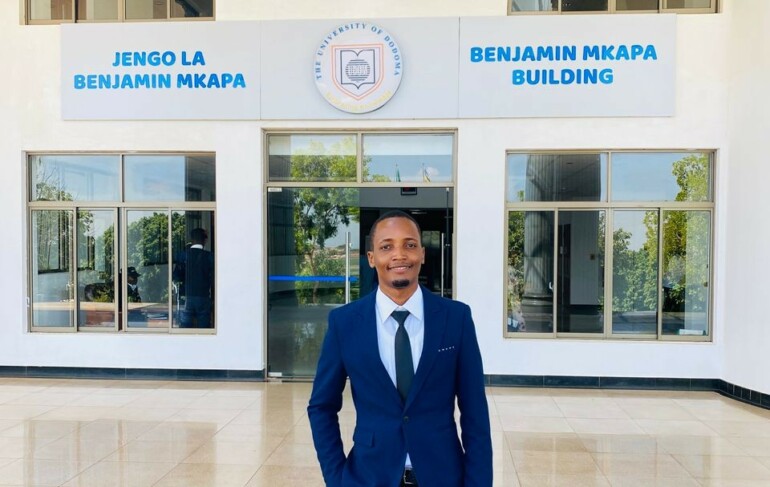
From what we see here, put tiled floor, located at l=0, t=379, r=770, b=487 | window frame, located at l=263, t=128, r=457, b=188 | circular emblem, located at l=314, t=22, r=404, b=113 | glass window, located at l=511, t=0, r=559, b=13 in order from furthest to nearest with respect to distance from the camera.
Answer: window frame, located at l=263, t=128, r=457, b=188 < glass window, located at l=511, t=0, r=559, b=13 < circular emblem, located at l=314, t=22, r=404, b=113 < tiled floor, located at l=0, t=379, r=770, b=487

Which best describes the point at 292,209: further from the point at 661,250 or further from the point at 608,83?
the point at 661,250

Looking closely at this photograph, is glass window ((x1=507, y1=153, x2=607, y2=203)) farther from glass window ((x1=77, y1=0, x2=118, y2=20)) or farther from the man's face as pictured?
glass window ((x1=77, y1=0, x2=118, y2=20))

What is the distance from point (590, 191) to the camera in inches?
278

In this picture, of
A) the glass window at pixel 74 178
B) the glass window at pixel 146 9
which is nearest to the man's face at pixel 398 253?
the glass window at pixel 74 178

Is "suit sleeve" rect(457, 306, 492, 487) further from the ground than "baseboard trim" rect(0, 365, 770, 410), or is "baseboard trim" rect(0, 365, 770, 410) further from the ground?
"suit sleeve" rect(457, 306, 492, 487)

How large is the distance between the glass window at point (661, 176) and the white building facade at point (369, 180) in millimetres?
25

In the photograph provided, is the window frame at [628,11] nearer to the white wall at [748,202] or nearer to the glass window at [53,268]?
the white wall at [748,202]

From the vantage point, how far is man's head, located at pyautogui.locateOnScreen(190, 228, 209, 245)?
730cm

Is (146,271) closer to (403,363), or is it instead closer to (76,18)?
(76,18)

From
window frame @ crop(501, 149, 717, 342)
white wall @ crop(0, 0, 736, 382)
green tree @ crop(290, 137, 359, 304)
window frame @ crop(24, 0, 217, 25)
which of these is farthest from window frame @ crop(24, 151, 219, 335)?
window frame @ crop(501, 149, 717, 342)

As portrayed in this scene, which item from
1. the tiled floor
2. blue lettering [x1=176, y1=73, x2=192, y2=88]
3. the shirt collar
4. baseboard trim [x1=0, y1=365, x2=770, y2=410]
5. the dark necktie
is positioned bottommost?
the tiled floor

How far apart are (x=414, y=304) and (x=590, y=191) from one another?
5.66 m

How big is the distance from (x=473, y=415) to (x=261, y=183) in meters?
5.61

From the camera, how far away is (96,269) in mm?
7531
